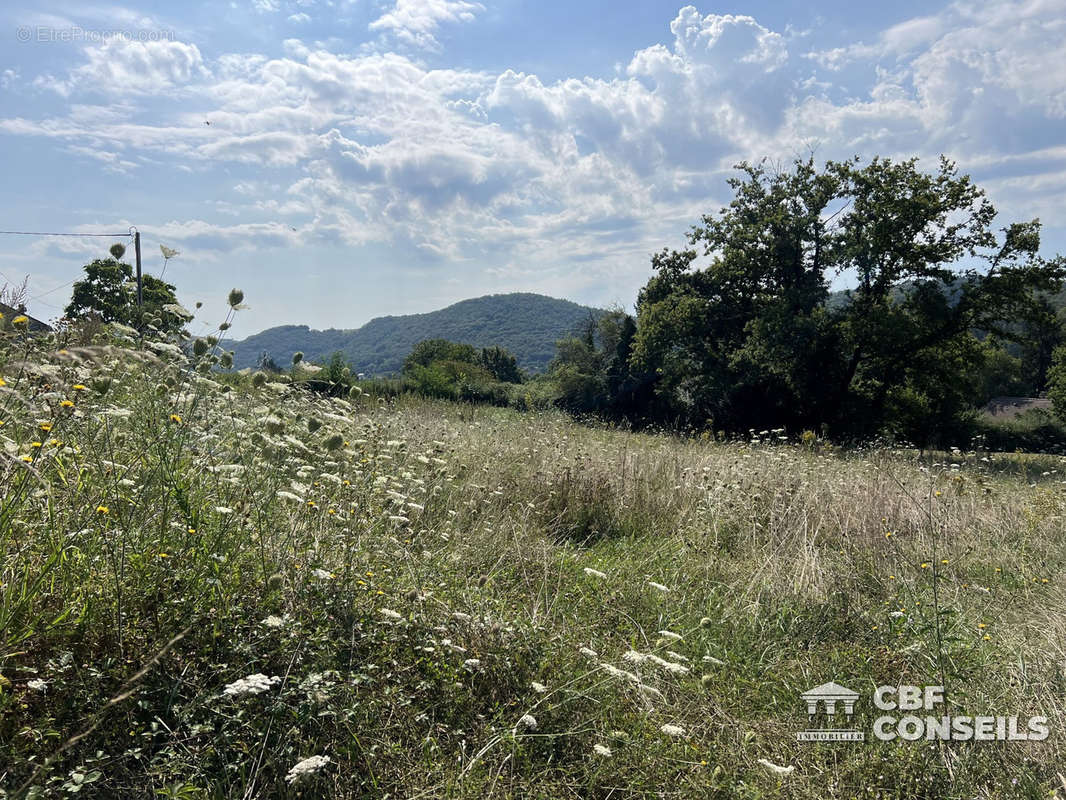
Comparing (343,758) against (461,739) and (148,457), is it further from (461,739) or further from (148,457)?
(148,457)

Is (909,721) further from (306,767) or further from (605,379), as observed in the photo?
(605,379)

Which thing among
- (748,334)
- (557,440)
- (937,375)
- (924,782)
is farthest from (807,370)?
(924,782)

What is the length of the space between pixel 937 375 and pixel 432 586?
70.9ft

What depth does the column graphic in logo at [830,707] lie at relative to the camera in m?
2.71

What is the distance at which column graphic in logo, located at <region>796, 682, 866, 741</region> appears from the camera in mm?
2713

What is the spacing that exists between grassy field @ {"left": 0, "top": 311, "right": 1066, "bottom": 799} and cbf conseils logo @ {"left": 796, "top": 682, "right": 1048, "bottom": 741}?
2.2 inches

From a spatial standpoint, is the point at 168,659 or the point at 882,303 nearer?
the point at 168,659

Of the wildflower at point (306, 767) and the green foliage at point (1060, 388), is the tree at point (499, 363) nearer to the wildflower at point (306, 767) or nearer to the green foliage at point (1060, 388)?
the green foliage at point (1060, 388)

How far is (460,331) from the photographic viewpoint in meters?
163

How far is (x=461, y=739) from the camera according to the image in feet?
7.82

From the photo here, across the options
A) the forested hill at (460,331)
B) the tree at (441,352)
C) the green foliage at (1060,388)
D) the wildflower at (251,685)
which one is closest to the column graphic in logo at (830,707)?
the wildflower at (251,685)

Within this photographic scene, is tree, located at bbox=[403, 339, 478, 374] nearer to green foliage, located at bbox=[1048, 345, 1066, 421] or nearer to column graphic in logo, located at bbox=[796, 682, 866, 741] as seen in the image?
green foliage, located at bbox=[1048, 345, 1066, 421]

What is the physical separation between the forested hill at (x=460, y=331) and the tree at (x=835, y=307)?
A: 10390 cm

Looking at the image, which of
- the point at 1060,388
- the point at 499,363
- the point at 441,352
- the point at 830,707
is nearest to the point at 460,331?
the point at 499,363
